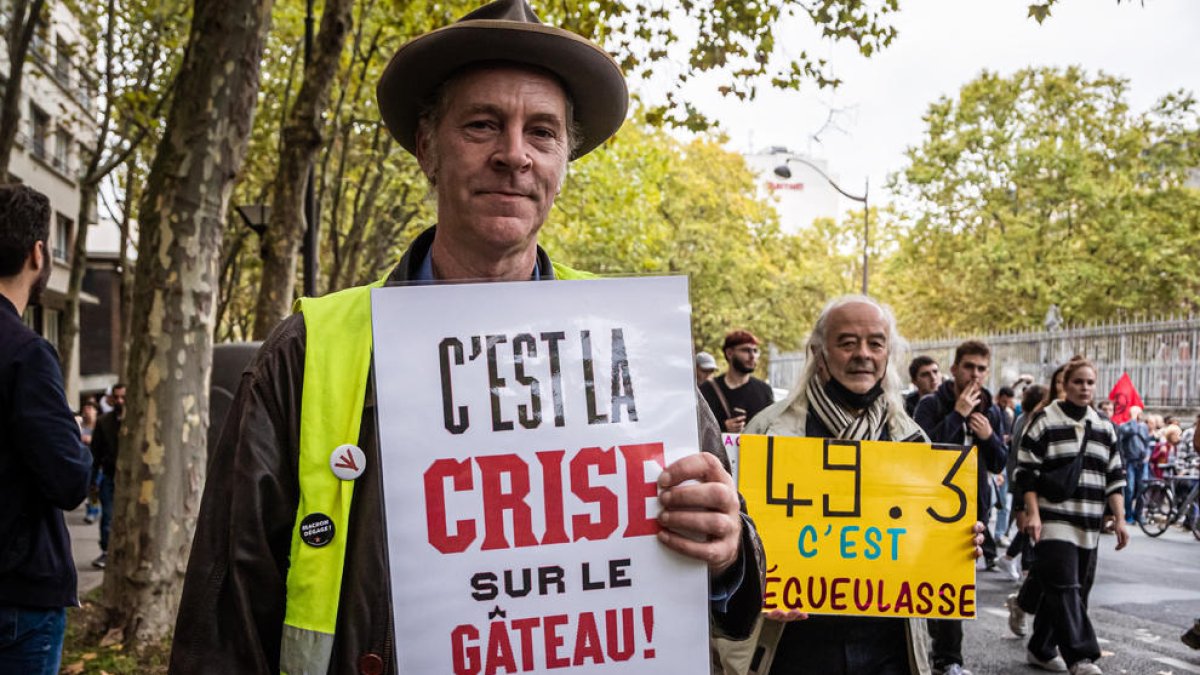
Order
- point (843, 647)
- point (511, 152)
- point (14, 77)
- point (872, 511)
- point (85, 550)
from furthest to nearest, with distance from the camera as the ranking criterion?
point (85, 550), point (14, 77), point (872, 511), point (843, 647), point (511, 152)

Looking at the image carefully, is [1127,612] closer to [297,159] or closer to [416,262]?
[416,262]

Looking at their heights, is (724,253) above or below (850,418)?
above

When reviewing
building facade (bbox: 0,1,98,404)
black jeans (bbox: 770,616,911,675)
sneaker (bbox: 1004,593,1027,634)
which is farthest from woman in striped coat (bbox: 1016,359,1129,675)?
building facade (bbox: 0,1,98,404)

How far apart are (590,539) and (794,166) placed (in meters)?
108

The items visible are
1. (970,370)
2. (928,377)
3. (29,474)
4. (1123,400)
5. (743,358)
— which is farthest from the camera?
(1123,400)

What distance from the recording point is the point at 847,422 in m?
4.02

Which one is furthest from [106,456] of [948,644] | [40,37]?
[948,644]

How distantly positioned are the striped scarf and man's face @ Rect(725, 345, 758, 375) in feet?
15.0

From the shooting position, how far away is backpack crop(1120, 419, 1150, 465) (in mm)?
15844

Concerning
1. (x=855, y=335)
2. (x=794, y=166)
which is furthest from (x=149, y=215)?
(x=794, y=166)

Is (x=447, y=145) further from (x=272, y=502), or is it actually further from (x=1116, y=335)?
(x=1116, y=335)

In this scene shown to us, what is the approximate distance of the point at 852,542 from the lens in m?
3.79

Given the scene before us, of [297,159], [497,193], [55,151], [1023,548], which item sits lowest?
[1023,548]

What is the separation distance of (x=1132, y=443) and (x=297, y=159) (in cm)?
1268
